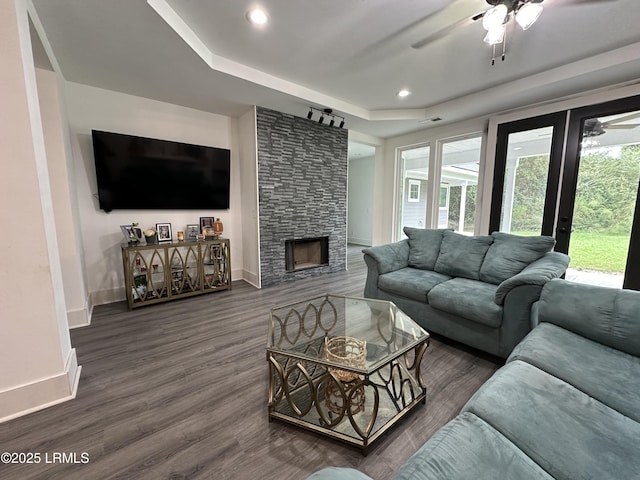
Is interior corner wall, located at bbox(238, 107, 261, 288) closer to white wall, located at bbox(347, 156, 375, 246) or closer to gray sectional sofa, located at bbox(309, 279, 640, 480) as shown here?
gray sectional sofa, located at bbox(309, 279, 640, 480)

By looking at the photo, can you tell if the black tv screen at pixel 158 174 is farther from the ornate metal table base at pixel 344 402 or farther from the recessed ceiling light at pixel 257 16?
the ornate metal table base at pixel 344 402

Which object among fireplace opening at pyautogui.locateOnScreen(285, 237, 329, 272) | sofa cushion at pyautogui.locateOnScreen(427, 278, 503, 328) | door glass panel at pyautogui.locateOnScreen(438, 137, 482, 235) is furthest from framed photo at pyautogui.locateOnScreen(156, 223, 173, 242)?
door glass panel at pyautogui.locateOnScreen(438, 137, 482, 235)

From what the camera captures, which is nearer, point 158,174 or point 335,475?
point 335,475

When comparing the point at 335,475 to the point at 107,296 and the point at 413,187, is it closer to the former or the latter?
the point at 107,296

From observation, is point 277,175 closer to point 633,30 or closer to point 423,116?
point 423,116

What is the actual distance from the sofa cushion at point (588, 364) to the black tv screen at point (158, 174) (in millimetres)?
3712

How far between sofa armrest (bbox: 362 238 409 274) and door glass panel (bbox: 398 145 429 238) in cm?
210

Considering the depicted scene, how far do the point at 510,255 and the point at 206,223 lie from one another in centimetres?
366

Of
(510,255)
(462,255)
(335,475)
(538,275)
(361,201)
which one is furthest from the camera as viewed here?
(361,201)

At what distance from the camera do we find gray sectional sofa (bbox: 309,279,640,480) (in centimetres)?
76

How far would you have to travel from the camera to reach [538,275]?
178cm

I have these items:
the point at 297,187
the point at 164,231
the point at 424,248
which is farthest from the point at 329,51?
the point at 164,231

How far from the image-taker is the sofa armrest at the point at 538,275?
5.80 feet

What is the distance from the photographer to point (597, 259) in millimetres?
3107
